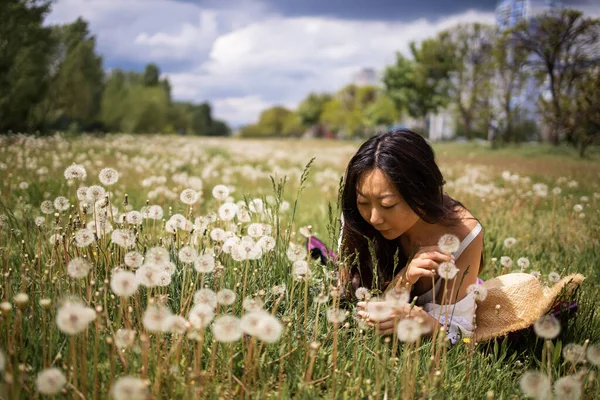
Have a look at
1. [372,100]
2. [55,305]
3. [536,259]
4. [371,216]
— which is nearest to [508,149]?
[536,259]

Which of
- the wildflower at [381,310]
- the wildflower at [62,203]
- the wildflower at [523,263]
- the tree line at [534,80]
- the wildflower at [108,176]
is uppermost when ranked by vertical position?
the tree line at [534,80]

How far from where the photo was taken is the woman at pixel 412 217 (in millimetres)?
2342

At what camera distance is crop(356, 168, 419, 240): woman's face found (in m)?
2.39

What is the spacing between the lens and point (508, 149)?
254 inches

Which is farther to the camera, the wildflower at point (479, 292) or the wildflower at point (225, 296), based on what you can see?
the wildflower at point (479, 292)

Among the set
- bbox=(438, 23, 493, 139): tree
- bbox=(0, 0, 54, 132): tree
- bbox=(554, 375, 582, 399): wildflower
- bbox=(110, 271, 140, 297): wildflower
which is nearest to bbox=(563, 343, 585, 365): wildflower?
bbox=(554, 375, 582, 399): wildflower

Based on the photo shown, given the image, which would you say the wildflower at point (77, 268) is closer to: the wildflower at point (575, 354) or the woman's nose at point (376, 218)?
the woman's nose at point (376, 218)

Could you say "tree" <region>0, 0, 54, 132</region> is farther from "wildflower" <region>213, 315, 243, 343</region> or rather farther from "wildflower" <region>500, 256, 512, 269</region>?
"wildflower" <region>500, 256, 512, 269</region>

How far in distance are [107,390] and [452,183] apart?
4.92 m

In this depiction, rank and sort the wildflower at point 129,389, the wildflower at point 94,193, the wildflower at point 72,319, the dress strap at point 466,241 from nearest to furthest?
1. the wildflower at point 129,389
2. the wildflower at point 72,319
3. the wildflower at point 94,193
4. the dress strap at point 466,241

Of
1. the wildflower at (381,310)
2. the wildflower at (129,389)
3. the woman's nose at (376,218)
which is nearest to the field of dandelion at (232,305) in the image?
the wildflower at (129,389)

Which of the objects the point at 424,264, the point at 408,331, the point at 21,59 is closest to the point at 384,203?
the point at 424,264

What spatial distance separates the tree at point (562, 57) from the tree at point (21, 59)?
5.63m

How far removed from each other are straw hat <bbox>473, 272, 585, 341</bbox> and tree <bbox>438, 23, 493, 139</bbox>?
205 inches
